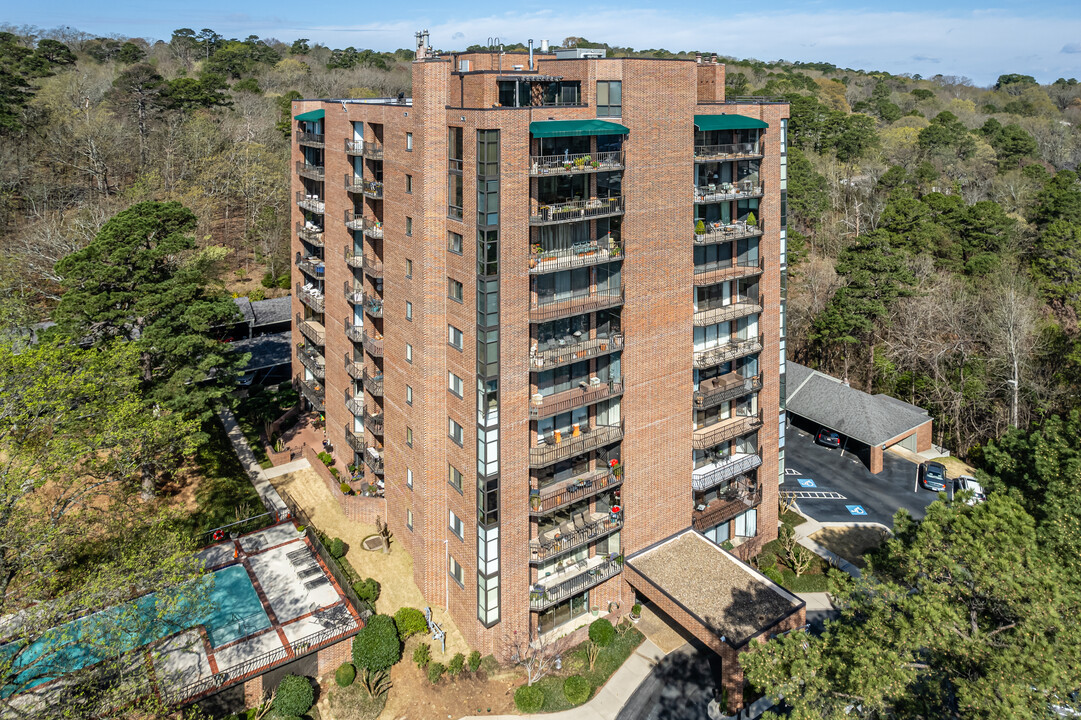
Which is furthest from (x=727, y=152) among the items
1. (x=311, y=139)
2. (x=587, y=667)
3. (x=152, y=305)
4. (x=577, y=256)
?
(x=152, y=305)

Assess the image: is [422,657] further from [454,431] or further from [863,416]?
[863,416]

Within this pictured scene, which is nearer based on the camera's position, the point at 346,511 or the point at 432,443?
the point at 432,443

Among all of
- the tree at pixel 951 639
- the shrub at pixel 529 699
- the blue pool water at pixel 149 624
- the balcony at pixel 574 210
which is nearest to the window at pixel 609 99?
the balcony at pixel 574 210

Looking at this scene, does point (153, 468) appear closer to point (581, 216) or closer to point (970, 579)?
point (581, 216)

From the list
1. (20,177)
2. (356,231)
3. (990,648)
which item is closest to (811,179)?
(356,231)

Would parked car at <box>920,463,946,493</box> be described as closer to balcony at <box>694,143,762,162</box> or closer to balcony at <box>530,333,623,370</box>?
balcony at <box>694,143,762,162</box>

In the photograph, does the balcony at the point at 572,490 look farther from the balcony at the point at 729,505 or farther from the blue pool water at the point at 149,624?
the blue pool water at the point at 149,624
